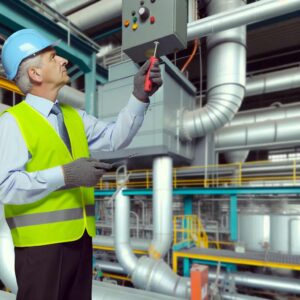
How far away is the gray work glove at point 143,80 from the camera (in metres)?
0.73

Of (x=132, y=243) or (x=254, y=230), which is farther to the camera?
(x=132, y=243)

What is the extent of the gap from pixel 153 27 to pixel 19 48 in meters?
0.38

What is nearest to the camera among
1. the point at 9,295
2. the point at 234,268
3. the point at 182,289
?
the point at 9,295

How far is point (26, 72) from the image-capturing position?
2.54 ft

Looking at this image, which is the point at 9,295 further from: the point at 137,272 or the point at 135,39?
the point at 137,272

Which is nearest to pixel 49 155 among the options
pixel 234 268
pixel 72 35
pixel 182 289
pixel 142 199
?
pixel 182 289

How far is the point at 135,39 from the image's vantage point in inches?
28.7

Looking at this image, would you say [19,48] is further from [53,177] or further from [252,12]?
[252,12]

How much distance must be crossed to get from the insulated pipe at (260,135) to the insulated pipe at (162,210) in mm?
1455

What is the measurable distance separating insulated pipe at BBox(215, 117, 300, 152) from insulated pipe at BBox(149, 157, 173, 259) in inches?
57.3

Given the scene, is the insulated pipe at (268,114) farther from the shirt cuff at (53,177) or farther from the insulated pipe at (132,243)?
the shirt cuff at (53,177)

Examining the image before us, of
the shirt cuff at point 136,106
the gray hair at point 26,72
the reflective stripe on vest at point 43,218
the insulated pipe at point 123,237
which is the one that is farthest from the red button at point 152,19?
the insulated pipe at point 123,237

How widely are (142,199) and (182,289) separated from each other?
327 centimetres

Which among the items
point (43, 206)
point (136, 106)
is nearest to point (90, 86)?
point (136, 106)
